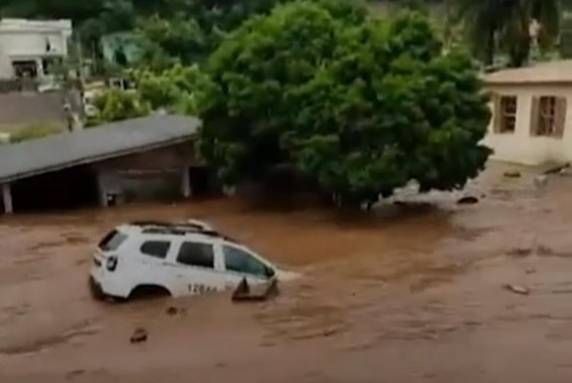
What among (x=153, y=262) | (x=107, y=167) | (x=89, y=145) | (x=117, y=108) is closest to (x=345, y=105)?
(x=107, y=167)

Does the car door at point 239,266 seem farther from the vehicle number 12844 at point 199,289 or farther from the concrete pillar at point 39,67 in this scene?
the concrete pillar at point 39,67

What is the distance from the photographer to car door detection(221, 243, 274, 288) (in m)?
17.0

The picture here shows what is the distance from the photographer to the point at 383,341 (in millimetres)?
14711

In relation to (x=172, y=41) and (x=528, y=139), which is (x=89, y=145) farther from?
(x=172, y=41)

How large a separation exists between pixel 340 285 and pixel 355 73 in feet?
30.1

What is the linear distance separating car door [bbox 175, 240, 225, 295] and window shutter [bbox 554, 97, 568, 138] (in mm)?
19431

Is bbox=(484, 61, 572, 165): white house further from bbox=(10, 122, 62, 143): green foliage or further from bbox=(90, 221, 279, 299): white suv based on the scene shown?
bbox=(90, 221, 279, 299): white suv

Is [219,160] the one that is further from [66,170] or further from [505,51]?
[505,51]

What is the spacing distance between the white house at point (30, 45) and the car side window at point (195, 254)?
42445mm

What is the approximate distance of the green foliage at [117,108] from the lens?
4091 cm

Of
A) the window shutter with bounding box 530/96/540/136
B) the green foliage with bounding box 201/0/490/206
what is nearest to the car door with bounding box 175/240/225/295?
the green foliage with bounding box 201/0/490/206

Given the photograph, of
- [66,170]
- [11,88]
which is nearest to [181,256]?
[66,170]

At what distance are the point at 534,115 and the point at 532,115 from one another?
2.6 inches

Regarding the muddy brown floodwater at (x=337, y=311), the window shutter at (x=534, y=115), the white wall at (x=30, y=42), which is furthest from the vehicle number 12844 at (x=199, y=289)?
the white wall at (x=30, y=42)
